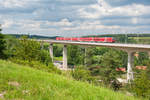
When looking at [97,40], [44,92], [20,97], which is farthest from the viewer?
[97,40]

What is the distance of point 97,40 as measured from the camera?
174 feet

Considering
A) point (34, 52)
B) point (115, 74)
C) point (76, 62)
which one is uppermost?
point (34, 52)

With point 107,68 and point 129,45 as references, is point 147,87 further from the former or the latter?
point 129,45

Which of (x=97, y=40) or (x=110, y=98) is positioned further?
(x=97, y=40)

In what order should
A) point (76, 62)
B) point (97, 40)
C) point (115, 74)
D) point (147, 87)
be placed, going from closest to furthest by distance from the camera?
1. point (147, 87)
2. point (115, 74)
3. point (97, 40)
4. point (76, 62)

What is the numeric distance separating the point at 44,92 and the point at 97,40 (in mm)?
49374

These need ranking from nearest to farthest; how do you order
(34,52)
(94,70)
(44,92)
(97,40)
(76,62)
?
(44,92) < (34,52) < (94,70) < (97,40) < (76,62)

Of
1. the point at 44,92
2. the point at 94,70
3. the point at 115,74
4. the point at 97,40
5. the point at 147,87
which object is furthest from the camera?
the point at 97,40

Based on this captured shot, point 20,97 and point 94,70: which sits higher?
point 20,97

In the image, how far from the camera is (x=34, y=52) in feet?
119

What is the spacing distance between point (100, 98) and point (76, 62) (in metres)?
74.7

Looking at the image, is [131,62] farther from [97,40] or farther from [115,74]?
[97,40]

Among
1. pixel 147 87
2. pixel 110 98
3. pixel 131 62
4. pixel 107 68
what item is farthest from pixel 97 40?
pixel 110 98

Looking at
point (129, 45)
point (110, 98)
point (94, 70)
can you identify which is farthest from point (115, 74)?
point (110, 98)
